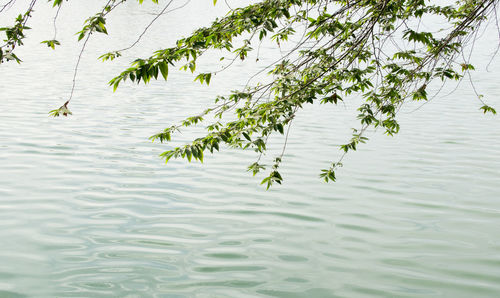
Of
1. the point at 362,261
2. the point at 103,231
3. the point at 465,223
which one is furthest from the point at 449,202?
the point at 103,231

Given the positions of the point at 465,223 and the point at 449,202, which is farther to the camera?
the point at 449,202

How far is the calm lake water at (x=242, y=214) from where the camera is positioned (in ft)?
20.0

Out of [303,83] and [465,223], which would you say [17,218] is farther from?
[465,223]

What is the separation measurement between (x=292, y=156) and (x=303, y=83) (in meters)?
5.82

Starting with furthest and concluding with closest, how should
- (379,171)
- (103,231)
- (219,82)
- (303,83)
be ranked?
(219,82), (379,171), (103,231), (303,83)

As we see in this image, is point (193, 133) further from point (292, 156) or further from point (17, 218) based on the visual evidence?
point (17, 218)

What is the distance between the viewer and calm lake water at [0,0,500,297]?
611 cm

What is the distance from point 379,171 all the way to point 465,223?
2.67 m

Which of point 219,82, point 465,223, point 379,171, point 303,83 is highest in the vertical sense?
point 219,82

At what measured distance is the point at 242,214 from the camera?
818cm

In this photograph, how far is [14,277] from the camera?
606 cm

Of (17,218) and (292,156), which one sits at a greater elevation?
(292,156)

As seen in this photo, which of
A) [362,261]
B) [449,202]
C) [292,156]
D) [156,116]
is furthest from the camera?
[156,116]

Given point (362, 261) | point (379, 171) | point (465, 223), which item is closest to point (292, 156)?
point (379, 171)
